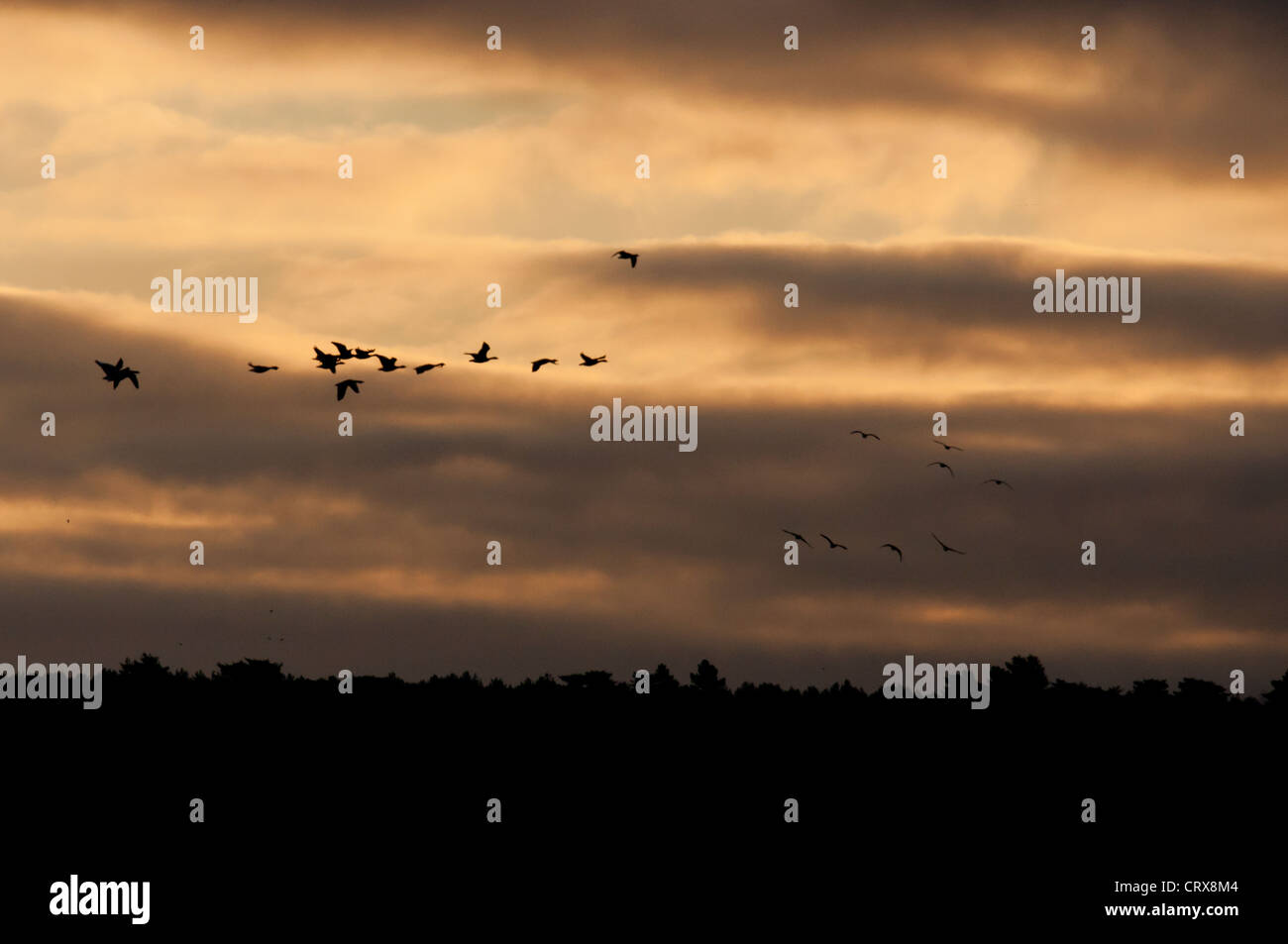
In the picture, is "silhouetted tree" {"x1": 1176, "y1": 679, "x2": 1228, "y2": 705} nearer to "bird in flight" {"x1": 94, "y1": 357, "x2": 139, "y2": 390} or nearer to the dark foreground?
the dark foreground

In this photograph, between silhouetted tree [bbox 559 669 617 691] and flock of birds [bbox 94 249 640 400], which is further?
silhouetted tree [bbox 559 669 617 691]

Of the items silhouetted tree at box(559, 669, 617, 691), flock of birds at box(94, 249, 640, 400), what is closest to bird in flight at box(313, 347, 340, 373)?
flock of birds at box(94, 249, 640, 400)

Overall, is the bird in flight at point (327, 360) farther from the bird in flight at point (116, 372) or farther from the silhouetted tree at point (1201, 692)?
the silhouetted tree at point (1201, 692)

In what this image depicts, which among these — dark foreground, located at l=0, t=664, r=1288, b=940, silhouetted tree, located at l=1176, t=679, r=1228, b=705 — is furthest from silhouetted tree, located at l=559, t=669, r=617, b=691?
silhouetted tree, located at l=1176, t=679, r=1228, b=705

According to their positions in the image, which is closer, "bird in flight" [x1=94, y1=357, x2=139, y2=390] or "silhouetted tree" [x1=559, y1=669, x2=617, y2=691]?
"bird in flight" [x1=94, y1=357, x2=139, y2=390]

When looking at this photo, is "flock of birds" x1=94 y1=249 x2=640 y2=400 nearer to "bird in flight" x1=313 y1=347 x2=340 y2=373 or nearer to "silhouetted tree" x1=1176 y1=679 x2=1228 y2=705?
"bird in flight" x1=313 y1=347 x2=340 y2=373

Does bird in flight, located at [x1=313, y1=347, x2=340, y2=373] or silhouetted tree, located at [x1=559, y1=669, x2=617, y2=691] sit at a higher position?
bird in flight, located at [x1=313, y1=347, x2=340, y2=373]

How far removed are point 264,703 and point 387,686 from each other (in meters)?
7.81
